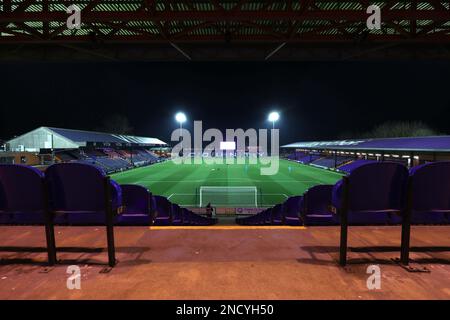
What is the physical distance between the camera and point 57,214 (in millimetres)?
3334

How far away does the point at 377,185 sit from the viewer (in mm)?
3262

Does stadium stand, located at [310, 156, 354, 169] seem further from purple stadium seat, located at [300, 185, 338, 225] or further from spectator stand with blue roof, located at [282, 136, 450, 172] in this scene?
purple stadium seat, located at [300, 185, 338, 225]

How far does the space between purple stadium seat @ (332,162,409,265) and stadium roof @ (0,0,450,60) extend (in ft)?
15.3

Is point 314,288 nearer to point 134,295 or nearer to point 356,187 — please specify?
point 356,187

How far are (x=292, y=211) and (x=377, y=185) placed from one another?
5.15m

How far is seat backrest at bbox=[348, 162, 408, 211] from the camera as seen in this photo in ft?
10.6

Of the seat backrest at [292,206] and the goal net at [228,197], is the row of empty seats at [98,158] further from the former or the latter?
the seat backrest at [292,206]

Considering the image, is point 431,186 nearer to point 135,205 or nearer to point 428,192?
point 428,192

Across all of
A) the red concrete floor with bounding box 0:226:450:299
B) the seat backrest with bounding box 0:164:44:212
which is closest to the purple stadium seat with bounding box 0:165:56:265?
the seat backrest with bounding box 0:164:44:212

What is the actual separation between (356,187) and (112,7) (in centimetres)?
874

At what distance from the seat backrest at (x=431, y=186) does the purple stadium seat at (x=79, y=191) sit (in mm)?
3718

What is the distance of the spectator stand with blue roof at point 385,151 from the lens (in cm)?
2038

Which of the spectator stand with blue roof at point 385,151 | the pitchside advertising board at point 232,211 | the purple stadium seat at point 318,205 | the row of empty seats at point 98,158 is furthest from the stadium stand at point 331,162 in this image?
the purple stadium seat at point 318,205
